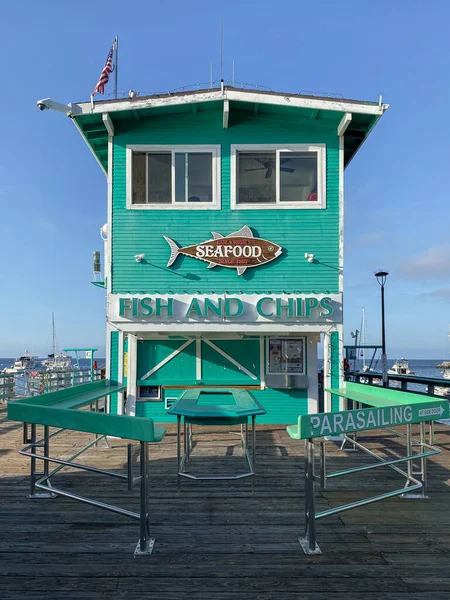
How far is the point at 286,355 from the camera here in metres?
8.76

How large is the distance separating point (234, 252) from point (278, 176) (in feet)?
5.91

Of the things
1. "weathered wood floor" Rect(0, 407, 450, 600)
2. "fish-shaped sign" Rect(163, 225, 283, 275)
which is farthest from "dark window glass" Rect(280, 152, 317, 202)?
"weathered wood floor" Rect(0, 407, 450, 600)

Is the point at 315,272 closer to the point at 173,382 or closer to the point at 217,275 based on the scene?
→ the point at 217,275

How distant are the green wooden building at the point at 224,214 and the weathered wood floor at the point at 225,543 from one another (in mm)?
2963

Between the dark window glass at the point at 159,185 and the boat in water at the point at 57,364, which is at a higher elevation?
the dark window glass at the point at 159,185

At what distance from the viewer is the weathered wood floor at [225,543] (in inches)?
112

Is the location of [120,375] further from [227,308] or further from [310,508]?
[310,508]

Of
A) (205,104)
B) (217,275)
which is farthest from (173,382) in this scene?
(205,104)

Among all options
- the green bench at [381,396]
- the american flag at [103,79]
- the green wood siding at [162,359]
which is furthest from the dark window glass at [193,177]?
the green bench at [381,396]

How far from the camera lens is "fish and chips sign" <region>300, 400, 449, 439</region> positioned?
3.24 metres

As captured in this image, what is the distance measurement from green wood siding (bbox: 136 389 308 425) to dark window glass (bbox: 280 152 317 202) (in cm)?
403

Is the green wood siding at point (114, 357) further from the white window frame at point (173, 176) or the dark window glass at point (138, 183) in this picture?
the dark window glass at point (138, 183)

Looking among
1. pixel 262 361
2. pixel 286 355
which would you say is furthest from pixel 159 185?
pixel 286 355

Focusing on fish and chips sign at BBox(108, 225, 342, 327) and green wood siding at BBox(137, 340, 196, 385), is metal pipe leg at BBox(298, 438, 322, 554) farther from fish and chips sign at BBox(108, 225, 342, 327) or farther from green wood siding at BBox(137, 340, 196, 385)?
green wood siding at BBox(137, 340, 196, 385)
